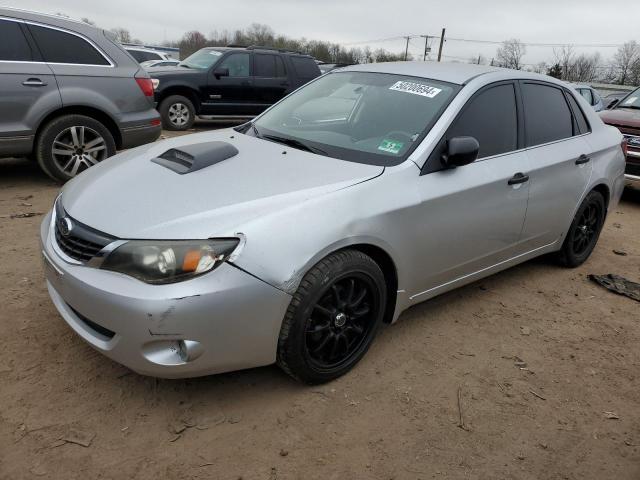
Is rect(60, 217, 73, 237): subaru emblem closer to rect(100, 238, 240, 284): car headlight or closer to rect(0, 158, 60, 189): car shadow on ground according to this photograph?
rect(100, 238, 240, 284): car headlight

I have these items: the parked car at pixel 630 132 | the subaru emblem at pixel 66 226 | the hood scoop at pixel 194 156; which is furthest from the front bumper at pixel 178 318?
the parked car at pixel 630 132

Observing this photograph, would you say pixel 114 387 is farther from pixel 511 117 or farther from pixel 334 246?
pixel 511 117

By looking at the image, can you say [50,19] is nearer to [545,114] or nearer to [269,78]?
[545,114]

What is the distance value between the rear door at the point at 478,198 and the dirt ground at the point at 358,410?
512mm

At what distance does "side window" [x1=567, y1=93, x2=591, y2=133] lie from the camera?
441cm

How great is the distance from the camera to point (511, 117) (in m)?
3.72

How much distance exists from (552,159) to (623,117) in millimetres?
4879

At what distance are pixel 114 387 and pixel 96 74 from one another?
434 cm

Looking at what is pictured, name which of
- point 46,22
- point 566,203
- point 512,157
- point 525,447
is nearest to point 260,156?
point 512,157

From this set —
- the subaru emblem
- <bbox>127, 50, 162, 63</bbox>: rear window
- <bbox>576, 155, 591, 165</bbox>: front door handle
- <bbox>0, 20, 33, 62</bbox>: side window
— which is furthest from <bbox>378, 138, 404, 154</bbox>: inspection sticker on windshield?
<bbox>127, 50, 162, 63</bbox>: rear window

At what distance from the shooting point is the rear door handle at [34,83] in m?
5.41

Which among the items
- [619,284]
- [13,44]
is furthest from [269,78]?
[619,284]

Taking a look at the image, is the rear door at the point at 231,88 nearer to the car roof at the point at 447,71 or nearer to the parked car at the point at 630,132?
the parked car at the point at 630,132

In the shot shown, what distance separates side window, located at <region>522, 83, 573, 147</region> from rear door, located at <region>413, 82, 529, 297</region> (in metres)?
0.18
